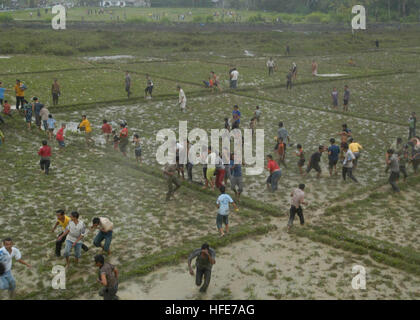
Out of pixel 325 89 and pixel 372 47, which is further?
pixel 372 47

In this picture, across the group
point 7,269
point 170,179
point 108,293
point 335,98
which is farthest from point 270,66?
point 7,269

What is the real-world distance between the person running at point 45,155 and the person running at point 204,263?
9.23m

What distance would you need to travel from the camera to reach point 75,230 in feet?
39.6

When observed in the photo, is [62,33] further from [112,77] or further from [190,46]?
[112,77]

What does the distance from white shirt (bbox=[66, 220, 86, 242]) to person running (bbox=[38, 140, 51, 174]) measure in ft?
21.7

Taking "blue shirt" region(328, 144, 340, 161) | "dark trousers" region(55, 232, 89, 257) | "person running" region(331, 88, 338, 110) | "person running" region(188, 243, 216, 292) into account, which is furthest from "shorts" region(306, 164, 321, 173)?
"person running" region(331, 88, 338, 110)

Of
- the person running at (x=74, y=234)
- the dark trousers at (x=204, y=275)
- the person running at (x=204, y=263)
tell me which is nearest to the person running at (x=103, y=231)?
the person running at (x=74, y=234)

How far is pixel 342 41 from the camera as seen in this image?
2616 inches

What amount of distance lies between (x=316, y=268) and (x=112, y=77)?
95.9 ft

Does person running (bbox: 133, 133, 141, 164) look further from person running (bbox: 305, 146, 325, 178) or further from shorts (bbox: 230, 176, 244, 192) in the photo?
person running (bbox: 305, 146, 325, 178)

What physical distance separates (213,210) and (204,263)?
4968mm

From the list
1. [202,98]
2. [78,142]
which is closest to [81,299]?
[78,142]

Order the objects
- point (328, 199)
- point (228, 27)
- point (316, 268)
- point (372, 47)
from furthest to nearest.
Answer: point (228, 27), point (372, 47), point (328, 199), point (316, 268)

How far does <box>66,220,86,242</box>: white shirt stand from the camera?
39.5ft
